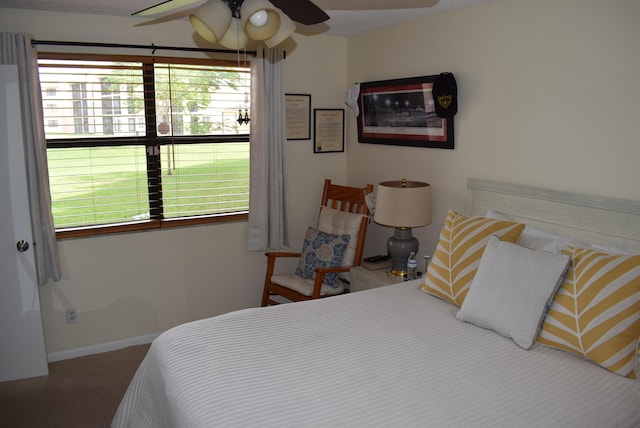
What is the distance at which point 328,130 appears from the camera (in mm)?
4457

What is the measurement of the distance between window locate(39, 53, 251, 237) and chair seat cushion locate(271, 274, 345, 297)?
2.12ft

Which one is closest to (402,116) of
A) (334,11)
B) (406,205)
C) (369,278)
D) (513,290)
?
(406,205)

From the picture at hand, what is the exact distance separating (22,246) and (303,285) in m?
1.86

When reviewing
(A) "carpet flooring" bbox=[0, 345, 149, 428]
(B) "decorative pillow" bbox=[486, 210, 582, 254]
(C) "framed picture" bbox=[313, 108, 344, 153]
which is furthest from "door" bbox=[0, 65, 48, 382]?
(B) "decorative pillow" bbox=[486, 210, 582, 254]

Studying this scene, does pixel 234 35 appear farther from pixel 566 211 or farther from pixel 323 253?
pixel 323 253

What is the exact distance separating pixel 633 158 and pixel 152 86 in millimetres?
3031

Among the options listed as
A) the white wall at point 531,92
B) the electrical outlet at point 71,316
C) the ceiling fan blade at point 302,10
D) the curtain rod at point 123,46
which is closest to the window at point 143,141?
the curtain rod at point 123,46

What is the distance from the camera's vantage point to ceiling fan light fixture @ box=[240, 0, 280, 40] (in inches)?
68.9

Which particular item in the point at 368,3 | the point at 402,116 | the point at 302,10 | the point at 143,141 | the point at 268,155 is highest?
the point at 368,3

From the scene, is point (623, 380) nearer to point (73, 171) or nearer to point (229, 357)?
point (229, 357)

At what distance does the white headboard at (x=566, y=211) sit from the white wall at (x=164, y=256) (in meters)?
1.63

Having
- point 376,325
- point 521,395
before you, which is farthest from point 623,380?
point 376,325

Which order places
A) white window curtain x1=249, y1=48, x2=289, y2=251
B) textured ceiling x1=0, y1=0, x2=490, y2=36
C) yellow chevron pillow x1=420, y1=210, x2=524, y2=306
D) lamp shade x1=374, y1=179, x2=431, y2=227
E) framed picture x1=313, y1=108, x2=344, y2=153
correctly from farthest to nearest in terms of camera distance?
framed picture x1=313, y1=108, x2=344, y2=153
white window curtain x1=249, y1=48, x2=289, y2=251
lamp shade x1=374, y1=179, x2=431, y2=227
textured ceiling x1=0, y1=0, x2=490, y2=36
yellow chevron pillow x1=420, y1=210, x2=524, y2=306

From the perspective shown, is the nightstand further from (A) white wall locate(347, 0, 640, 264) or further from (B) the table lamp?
(A) white wall locate(347, 0, 640, 264)
